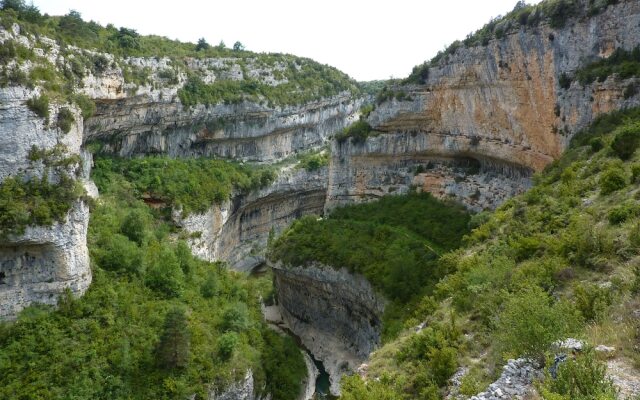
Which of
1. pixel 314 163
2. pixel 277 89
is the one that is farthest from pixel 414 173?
pixel 277 89

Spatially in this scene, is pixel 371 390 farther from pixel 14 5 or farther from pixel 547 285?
pixel 14 5

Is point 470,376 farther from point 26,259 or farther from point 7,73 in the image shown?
point 7,73

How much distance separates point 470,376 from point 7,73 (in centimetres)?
2346

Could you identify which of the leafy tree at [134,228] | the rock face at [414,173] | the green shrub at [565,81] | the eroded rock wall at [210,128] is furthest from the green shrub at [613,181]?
the eroded rock wall at [210,128]

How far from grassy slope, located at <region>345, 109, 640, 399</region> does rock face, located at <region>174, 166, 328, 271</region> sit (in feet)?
90.0

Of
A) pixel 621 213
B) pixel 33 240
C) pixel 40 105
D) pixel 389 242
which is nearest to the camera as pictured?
pixel 621 213

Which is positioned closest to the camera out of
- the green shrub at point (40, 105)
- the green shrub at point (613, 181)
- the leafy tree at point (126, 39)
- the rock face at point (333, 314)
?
the green shrub at point (613, 181)

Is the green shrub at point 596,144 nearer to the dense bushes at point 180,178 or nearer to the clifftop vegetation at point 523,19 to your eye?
the clifftop vegetation at point 523,19

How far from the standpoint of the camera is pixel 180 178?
4344cm

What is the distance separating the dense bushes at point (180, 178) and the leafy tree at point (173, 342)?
742 inches

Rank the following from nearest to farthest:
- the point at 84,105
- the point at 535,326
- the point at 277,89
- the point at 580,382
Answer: the point at 580,382 < the point at 535,326 < the point at 84,105 < the point at 277,89

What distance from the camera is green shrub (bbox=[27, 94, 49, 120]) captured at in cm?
2295

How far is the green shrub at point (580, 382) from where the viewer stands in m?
7.29

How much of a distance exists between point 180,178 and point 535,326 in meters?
38.1
